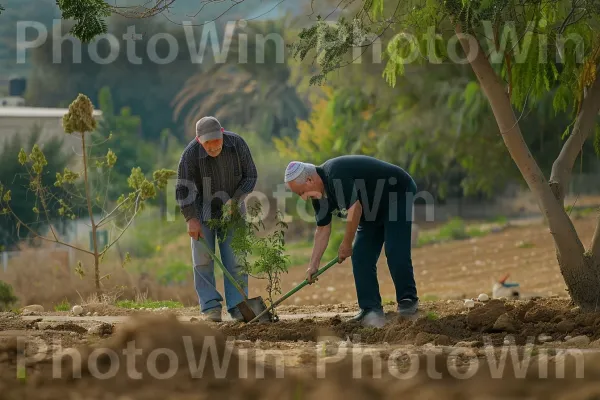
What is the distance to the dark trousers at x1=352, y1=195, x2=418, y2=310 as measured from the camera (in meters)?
8.95

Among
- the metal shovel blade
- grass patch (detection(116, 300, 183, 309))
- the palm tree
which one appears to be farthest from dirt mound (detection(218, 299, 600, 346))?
the palm tree

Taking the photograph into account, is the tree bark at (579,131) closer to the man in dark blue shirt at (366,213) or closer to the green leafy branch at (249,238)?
the man in dark blue shirt at (366,213)

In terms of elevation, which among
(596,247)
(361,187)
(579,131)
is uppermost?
(579,131)

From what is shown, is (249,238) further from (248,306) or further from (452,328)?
(452,328)

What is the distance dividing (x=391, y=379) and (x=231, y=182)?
14.2ft

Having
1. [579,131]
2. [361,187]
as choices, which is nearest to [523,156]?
[579,131]

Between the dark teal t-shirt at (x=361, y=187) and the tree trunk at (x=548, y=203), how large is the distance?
4.11 feet

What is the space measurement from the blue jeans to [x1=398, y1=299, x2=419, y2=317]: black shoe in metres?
1.35

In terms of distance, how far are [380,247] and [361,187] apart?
0.70 metres

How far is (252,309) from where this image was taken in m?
9.45

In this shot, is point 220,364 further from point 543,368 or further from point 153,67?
point 153,67

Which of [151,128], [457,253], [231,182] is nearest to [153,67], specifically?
[151,128]

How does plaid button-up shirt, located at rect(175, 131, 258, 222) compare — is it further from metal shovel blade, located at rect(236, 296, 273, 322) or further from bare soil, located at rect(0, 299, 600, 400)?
bare soil, located at rect(0, 299, 600, 400)

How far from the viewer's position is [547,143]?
23.0 meters
